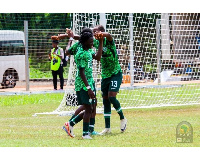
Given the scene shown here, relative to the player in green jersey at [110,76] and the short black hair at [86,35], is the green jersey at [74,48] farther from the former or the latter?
the player in green jersey at [110,76]

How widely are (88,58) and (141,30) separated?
845 centimetres

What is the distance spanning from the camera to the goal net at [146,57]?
47.2ft

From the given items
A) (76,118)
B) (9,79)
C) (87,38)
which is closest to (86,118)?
(76,118)

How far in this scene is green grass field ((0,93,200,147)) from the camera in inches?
338

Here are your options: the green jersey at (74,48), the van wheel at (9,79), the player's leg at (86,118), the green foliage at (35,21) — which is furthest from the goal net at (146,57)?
the van wheel at (9,79)

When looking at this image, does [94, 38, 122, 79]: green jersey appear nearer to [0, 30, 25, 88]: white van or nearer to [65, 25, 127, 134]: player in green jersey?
[65, 25, 127, 134]: player in green jersey

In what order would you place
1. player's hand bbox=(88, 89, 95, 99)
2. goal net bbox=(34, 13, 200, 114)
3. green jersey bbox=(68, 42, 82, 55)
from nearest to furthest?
player's hand bbox=(88, 89, 95, 99) < green jersey bbox=(68, 42, 82, 55) < goal net bbox=(34, 13, 200, 114)

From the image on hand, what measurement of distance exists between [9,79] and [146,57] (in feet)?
21.5

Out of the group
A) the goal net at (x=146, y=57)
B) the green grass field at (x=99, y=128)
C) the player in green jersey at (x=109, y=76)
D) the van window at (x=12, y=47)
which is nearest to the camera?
the green grass field at (x=99, y=128)

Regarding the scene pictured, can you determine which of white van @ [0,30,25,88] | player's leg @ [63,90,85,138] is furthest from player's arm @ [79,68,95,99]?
white van @ [0,30,25,88]

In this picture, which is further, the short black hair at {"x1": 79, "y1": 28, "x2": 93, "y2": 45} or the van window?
the van window

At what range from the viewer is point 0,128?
35.9 ft
